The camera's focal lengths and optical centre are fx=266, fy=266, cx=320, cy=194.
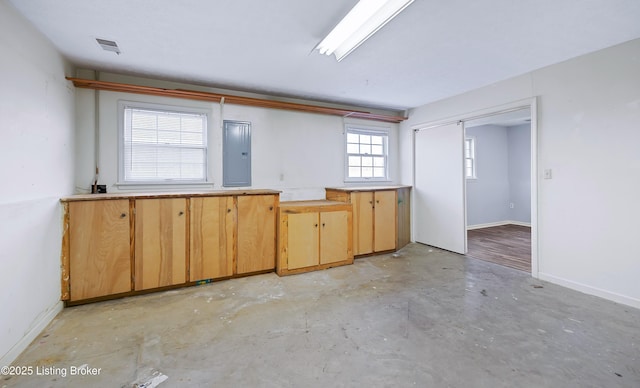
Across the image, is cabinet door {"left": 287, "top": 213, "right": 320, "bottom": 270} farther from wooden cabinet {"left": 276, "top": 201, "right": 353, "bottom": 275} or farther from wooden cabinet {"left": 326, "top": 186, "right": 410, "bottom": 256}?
wooden cabinet {"left": 326, "top": 186, "right": 410, "bottom": 256}

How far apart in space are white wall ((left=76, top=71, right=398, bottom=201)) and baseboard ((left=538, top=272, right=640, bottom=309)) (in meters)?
3.05

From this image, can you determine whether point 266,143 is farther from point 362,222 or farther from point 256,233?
point 362,222

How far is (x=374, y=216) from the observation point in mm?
4359

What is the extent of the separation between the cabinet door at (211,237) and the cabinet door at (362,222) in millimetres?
1849

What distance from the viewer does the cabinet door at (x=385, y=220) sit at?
4383mm

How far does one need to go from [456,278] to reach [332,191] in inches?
85.5

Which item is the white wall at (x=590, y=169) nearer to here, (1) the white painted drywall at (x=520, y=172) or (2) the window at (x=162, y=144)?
(1) the white painted drywall at (x=520, y=172)

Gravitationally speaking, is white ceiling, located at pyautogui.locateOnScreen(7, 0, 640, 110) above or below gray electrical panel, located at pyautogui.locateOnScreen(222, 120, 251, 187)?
above

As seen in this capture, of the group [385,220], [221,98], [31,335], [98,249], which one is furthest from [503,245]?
[31,335]

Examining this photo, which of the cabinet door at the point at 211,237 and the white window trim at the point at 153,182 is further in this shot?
the white window trim at the point at 153,182

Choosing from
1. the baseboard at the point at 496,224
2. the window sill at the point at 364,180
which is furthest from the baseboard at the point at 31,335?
the baseboard at the point at 496,224

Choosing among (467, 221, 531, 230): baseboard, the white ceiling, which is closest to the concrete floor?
the white ceiling

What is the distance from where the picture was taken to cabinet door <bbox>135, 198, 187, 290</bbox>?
291 cm

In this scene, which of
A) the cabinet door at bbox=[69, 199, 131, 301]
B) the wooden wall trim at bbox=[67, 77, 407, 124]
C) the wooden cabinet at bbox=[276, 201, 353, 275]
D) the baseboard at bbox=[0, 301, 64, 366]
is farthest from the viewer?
the wooden cabinet at bbox=[276, 201, 353, 275]
